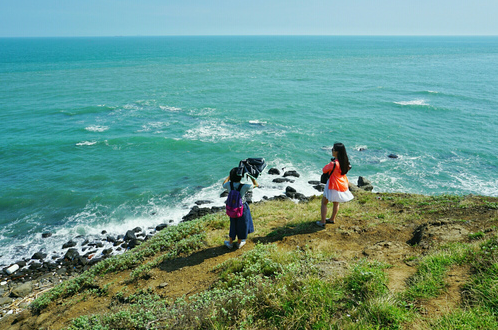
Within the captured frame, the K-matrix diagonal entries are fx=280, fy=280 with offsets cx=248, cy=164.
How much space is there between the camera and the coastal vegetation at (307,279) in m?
4.59

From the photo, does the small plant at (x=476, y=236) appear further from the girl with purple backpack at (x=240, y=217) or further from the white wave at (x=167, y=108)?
the white wave at (x=167, y=108)

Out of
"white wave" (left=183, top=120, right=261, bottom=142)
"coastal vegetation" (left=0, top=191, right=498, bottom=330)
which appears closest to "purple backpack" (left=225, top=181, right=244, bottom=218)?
"coastal vegetation" (left=0, top=191, right=498, bottom=330)

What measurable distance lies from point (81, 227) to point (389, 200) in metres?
17.7

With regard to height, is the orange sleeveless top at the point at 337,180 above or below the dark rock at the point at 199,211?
above

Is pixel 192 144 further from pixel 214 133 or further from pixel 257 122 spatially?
pixel 257 122

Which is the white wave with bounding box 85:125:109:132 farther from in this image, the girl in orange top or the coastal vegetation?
the girl in orange top

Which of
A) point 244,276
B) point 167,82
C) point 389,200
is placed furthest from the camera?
point 167,82

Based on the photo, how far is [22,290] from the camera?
484 inches

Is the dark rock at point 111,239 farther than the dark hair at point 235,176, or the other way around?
the dark rock at point 111,239

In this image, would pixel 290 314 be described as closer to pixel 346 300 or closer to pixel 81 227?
pixel 346 300

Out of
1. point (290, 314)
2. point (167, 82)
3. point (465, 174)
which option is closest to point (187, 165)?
point (290, 314)

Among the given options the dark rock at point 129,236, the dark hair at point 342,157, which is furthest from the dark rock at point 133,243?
the dark hair at point 342,157

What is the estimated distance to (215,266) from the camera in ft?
24.4

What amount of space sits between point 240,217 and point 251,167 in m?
1.55
